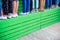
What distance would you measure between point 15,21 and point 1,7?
1.55 feet

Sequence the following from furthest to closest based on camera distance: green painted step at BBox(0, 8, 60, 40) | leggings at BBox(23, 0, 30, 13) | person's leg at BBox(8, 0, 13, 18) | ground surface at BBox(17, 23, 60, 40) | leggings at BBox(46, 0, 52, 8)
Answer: leggings at BBox(46, 0, 52, 8) → leggings at BBox(23, 0, 30, 13) → ground surface at BBox(17, 23, 60, 40) → person's leg at BBox(8, 0, 13, 18) → green painted step at BBox(0, 8, 60, 40)

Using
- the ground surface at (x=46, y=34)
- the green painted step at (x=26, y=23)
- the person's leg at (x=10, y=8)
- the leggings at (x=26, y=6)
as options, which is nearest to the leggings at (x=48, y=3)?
the green painted step at (x=26, y=23)

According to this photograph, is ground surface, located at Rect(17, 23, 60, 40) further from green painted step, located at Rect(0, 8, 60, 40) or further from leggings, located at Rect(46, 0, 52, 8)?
leggings, located at Rect(46, 0, 52, 8)

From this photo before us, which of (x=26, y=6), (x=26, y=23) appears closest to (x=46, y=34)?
(x=26, y=23)

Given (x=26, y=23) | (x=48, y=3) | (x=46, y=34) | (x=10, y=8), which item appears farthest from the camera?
(x=48, y=3)

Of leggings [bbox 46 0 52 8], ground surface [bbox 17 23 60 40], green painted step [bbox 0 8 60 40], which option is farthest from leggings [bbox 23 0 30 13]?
leggings [bbox 46 0 52 8]

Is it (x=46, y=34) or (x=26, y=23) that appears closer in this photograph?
(x=26, y=23)

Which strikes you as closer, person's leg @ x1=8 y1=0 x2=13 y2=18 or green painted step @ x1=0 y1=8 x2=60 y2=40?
green painted step @ x1=0 y1=8 x2=60 y2=40

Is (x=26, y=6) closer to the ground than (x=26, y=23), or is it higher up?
higher up

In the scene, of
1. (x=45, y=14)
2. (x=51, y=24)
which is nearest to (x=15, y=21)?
(x=45, y=14)

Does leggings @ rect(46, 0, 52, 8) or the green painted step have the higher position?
leggings @ rect(46, 0, 52, 8)

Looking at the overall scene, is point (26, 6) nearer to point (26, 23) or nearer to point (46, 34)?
point (26, 23)

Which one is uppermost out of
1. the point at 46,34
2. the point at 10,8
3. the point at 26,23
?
the point at 10,8

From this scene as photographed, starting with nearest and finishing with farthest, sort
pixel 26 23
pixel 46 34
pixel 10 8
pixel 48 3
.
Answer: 1. pixel 10 8
2. pixel 26 23
3. pixel 46 34
4. pixel 48 3
